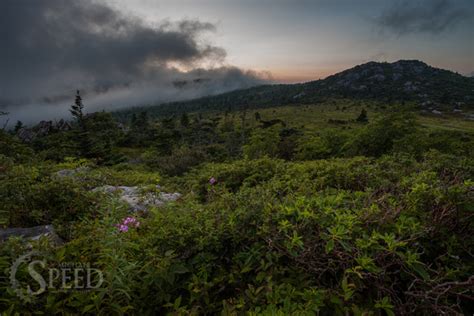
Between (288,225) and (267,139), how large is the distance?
115 feet

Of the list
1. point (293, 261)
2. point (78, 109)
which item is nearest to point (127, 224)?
point (293, 261)

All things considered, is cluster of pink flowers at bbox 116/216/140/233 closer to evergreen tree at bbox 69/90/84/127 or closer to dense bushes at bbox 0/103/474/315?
dense bushes at bbox 0/103/474/315

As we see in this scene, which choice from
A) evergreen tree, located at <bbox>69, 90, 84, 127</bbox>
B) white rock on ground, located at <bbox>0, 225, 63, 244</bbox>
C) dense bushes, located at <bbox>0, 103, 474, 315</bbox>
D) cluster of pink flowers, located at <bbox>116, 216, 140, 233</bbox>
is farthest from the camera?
evergreen tree, located at <bbox>69, 90, 84, 127</bbox>

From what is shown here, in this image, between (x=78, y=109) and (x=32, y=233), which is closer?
(x=32, y=233)

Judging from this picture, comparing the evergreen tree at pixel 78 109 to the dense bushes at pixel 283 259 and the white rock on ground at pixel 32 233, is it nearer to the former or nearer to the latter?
the white rock on ground at pixel 32 233

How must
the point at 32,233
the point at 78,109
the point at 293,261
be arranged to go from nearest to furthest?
the point at 293,261 < the point at 32,233 < the point at 78,109

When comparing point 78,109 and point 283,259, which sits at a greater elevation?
point 78,109

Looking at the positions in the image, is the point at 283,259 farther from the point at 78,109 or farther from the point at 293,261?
the point at 78,109

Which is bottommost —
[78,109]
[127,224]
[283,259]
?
[283,259]

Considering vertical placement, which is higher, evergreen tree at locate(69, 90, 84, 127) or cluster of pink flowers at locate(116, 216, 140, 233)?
evergreen tree at locate(69, 90, 84, 127)

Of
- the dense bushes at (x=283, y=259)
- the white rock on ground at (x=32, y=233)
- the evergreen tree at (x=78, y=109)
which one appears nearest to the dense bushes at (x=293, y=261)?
the dense bushes at (x=283, y=259)

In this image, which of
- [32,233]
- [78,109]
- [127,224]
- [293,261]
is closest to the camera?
[293,261]

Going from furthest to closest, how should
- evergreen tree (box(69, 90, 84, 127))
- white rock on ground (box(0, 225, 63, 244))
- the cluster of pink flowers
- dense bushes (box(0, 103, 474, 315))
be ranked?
evergreen tree (box(69, 90, 84, 127)) → white rock on ground (box(0, 225, 63, 244)) → the cluster of pink flowers → dense bushes (box(0, 103, 474, 315))

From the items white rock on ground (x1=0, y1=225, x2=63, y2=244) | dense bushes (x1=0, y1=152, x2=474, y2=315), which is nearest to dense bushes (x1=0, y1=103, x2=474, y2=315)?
dense bushes (x1=0, y1=152, x2=474, y2=315)
